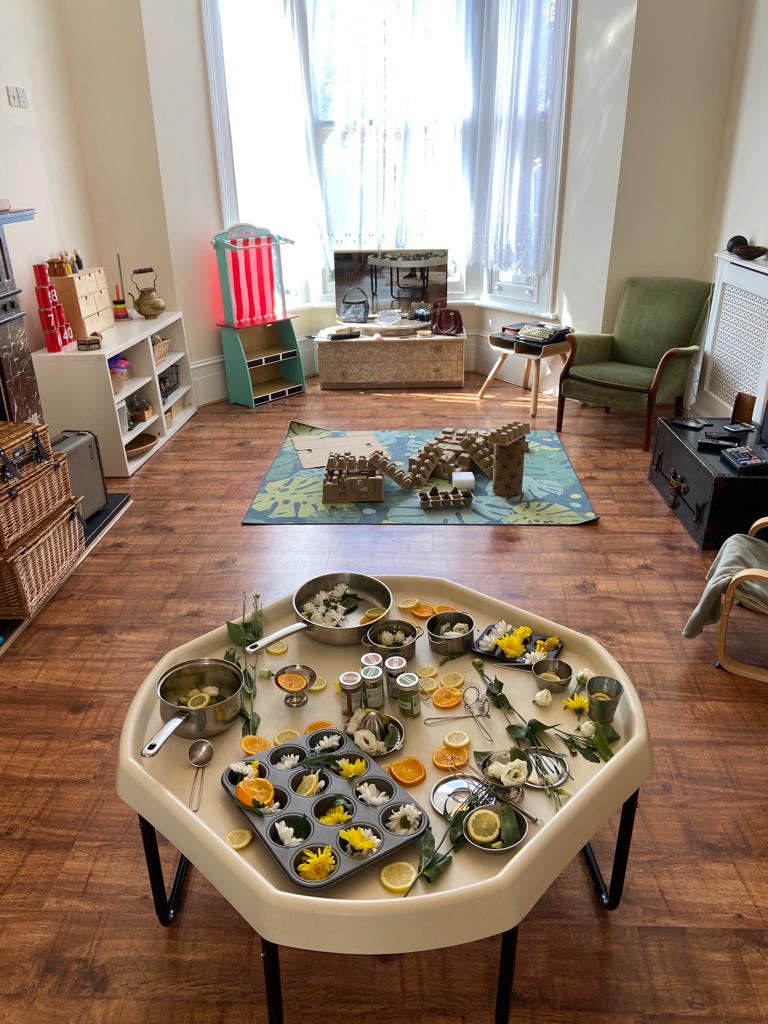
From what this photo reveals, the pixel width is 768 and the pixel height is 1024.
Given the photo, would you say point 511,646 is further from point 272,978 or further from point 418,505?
point 418,505

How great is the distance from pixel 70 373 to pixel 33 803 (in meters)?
2.65

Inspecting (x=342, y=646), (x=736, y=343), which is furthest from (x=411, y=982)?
(x=736, y=343)

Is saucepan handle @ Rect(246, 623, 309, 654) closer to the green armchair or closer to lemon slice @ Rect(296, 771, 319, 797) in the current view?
lemon slice @ Rect(296, 771, 319, 797)

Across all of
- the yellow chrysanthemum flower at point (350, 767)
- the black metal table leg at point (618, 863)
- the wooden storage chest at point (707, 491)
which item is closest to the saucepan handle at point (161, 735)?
the yellow chrysanthemum flower at point (350, 767)

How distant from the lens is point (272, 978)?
54.3 inches

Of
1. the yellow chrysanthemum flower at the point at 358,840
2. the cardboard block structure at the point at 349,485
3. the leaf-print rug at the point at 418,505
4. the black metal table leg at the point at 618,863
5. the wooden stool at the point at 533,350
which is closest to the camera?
the yellow chrysanthemum flower at the point at 358,840

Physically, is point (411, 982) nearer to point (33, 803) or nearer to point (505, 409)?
point (33, 803)

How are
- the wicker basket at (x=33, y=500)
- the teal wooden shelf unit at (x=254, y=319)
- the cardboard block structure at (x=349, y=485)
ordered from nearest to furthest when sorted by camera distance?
1. the wicker basket at (x=33, y=500)
2. the cardboard block structure at (x=349, y=485)
3. the teal wooden shelf unit at (x=254, y=319)

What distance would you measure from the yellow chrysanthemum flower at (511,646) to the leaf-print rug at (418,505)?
1976 millimetres

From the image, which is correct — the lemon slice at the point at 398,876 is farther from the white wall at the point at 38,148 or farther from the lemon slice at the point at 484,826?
the white wall at the point at 38,148

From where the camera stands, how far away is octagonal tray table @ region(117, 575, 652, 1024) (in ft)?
4.13

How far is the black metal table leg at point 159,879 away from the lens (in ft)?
5.57

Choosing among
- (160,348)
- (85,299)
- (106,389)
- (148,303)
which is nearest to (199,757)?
(106,389)

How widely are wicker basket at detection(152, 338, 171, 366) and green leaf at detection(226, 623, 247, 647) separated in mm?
3353
